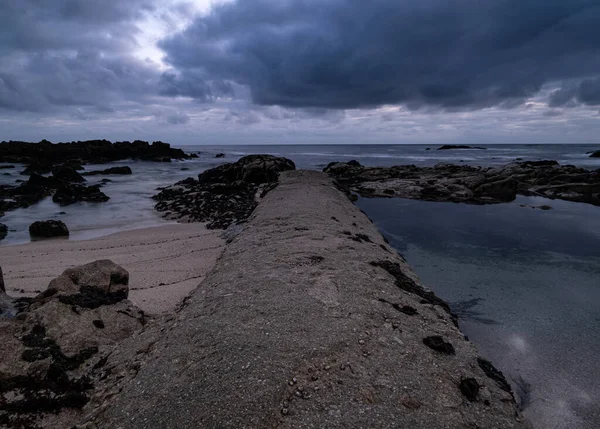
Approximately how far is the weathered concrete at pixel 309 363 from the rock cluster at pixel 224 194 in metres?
7.36

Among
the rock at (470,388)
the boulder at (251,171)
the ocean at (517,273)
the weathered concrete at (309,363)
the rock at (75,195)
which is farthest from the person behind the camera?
the boulder at (251,171)

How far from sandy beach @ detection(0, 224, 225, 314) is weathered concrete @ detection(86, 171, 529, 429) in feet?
5.28

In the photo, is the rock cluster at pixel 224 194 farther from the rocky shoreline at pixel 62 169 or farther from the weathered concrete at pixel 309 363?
the weathered concrete at pixel 309 363

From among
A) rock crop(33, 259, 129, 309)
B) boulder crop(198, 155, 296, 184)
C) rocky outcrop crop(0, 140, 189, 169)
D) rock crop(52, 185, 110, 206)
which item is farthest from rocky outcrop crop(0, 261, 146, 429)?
rocky outcrop crop(0, 140, 189, 169)

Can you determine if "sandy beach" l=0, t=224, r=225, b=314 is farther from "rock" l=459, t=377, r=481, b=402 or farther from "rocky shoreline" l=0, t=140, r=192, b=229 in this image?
"rocky shoreline" l=0, t=140, r=192, b=229

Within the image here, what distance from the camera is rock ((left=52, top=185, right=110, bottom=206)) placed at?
17.9m

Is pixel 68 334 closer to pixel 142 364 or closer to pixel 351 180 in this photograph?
pixel 142 364

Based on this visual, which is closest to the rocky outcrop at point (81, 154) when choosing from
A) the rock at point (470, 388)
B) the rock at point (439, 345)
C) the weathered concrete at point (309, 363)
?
the weathered concrete at point (309, 363)

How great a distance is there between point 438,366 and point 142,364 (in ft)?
8.83

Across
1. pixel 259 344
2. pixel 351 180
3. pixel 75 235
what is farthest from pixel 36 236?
pixel 351 180

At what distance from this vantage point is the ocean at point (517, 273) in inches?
163

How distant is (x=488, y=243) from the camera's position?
1001 centimetres

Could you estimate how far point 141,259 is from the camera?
8.26 meters

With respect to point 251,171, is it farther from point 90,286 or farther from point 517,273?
point 90,286
